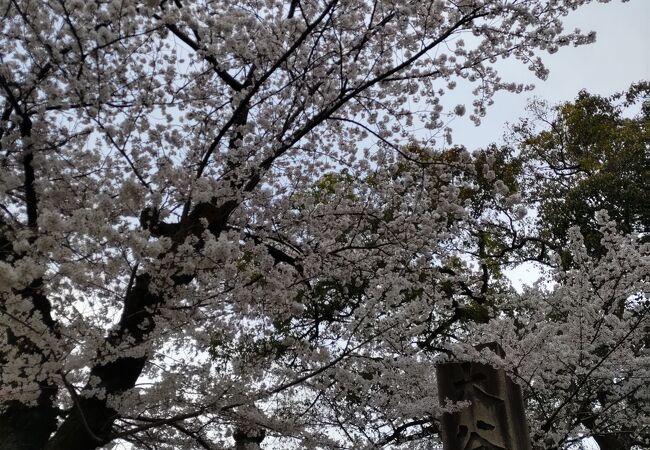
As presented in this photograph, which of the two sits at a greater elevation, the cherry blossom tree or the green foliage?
the green foliage

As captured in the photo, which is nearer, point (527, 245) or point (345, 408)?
point (345, 408)

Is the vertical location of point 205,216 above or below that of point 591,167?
below

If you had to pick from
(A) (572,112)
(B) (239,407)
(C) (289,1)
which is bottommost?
(B) (239,407)

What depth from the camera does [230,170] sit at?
4.81m

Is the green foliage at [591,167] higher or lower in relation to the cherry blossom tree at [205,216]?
higher

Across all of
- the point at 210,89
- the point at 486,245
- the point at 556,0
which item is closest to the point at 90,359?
the point at 210,89

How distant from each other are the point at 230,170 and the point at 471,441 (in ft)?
10.0

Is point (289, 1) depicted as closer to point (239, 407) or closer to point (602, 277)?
point (239, 407)

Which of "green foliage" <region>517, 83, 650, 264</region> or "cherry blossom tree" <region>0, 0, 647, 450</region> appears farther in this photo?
"green foliage" <region>517, 83, 650, 264</region>

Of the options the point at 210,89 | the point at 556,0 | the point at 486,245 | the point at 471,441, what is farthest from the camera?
the point at 486,245

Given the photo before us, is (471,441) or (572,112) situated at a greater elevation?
(572,112)

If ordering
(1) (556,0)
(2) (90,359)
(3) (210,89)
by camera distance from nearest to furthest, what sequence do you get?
(2) (90,359)
(1) (556,0)
(3) (210,89)

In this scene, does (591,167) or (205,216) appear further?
(591,167)

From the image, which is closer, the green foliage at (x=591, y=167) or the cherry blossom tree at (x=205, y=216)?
the cherry blossom tree at (x=205, y=216)
